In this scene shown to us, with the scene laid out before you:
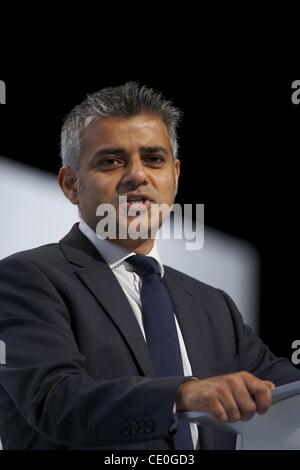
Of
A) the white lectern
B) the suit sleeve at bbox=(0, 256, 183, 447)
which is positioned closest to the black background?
the suit sleeve at bbox=(0, 256, 183, 447)

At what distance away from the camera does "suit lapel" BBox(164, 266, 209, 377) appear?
4.86 feet

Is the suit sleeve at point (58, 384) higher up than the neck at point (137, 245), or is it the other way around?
the neck at point (137, 245)

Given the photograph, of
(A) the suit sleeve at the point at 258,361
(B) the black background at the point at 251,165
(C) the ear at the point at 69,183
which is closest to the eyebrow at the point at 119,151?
(C) the ear at the point at 69,183

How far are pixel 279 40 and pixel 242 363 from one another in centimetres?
107

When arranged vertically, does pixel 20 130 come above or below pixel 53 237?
above

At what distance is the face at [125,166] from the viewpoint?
155 cm

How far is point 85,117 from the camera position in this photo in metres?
1.61

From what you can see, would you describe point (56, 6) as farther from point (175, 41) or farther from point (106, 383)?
point (106, 383)

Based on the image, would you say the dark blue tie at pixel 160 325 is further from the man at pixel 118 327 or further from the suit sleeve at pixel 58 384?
the suit sleeve at pixel 58 384

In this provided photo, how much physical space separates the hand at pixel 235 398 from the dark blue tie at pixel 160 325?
37 cm

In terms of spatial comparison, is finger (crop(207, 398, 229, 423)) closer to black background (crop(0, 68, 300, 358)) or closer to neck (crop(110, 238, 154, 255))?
neck (crop(110, 238, 154, 255))
